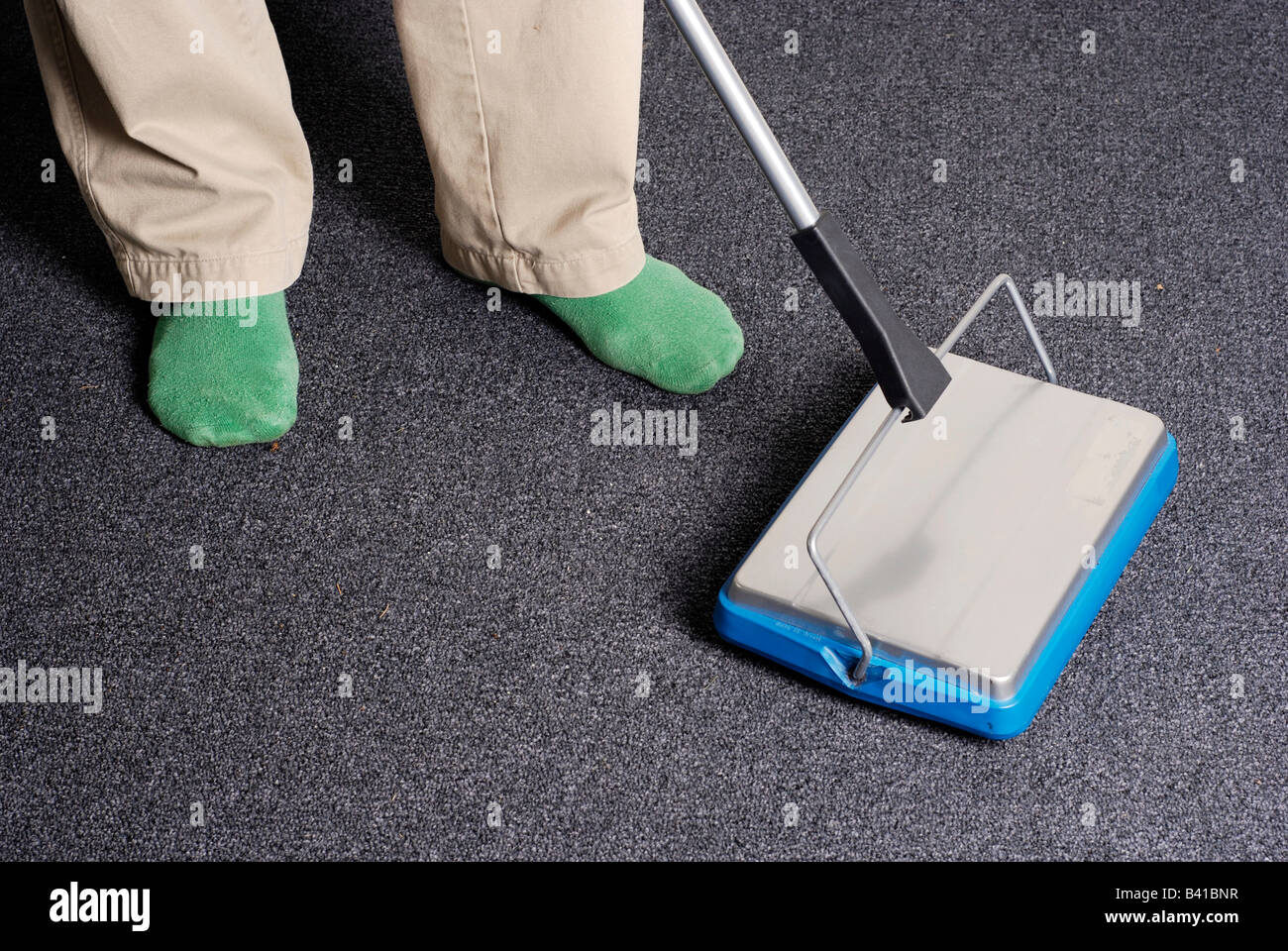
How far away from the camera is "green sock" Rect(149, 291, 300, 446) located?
976 millimetres

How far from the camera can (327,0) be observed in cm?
143

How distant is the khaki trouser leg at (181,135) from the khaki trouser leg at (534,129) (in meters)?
0.12

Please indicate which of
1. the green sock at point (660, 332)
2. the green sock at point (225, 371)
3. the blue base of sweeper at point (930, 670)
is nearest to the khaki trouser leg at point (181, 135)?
the green sock at point (225, 371)

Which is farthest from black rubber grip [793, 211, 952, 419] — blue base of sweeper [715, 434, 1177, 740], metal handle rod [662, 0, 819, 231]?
blue base of sweeper [715, 434, 1177, 740]

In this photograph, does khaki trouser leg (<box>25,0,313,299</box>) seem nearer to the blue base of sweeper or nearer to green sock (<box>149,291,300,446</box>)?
green sock (<box>149,291,300,446</box>)

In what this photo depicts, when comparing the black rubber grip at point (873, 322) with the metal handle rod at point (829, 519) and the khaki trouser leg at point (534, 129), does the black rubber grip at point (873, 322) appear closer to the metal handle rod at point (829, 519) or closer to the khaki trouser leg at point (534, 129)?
the metal handle rod at point (829, 519)

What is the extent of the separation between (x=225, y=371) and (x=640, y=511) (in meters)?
0.35

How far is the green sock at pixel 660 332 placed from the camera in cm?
100

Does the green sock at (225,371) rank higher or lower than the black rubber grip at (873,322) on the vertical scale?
lower

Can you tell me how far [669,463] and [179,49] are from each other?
459 millimetres

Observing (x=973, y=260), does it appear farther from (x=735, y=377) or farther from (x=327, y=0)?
(x=327, y=0)

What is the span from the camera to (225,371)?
0.99 m

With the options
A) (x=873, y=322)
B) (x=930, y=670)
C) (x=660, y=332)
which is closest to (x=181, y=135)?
(x=660, y=332)
